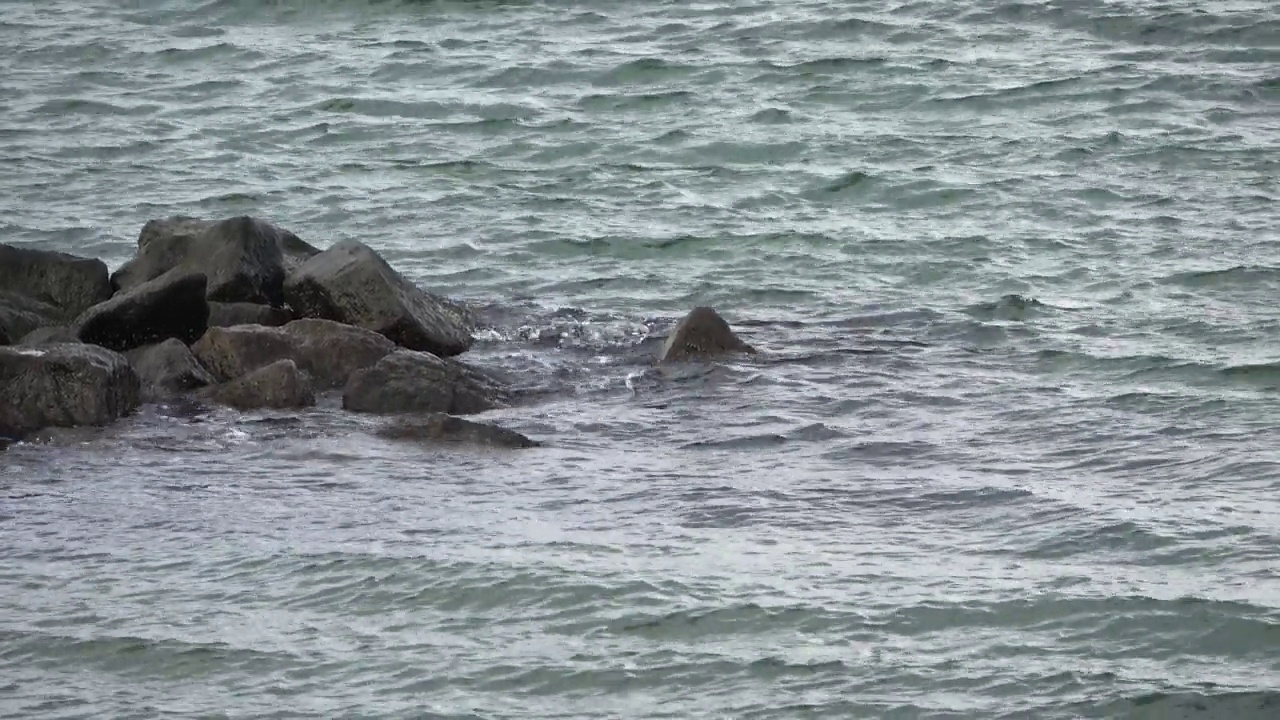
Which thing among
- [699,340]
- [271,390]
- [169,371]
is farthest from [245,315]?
[699,340]

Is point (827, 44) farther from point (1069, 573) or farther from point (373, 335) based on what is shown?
point (1069, 573)

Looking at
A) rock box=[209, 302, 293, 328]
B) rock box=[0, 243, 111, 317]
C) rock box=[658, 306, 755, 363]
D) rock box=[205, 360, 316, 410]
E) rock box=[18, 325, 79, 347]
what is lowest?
rock box=[658, 306, 755, 363]

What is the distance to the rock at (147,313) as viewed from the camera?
38.5 feet

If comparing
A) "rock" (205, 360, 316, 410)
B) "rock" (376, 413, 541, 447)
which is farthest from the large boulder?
"rock" (376, 413, 541, 447)

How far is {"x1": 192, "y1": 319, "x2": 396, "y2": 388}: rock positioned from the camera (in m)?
11.5

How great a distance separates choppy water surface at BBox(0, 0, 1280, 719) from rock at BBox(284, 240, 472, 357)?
510 millimetres

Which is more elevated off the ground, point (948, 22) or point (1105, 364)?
point (948, 22)

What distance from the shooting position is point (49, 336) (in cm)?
1170

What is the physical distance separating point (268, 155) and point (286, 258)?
4819 millimetres

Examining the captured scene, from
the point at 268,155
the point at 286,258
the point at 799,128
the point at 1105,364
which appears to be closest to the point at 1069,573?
the point at 1105,364

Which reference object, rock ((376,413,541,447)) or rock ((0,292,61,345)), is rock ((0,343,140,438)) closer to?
rock ((0,292,61,345))

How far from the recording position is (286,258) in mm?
13039

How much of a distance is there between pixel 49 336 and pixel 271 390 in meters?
1.76

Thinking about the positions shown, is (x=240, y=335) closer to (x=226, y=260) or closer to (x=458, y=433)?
(x=226, y=260)
